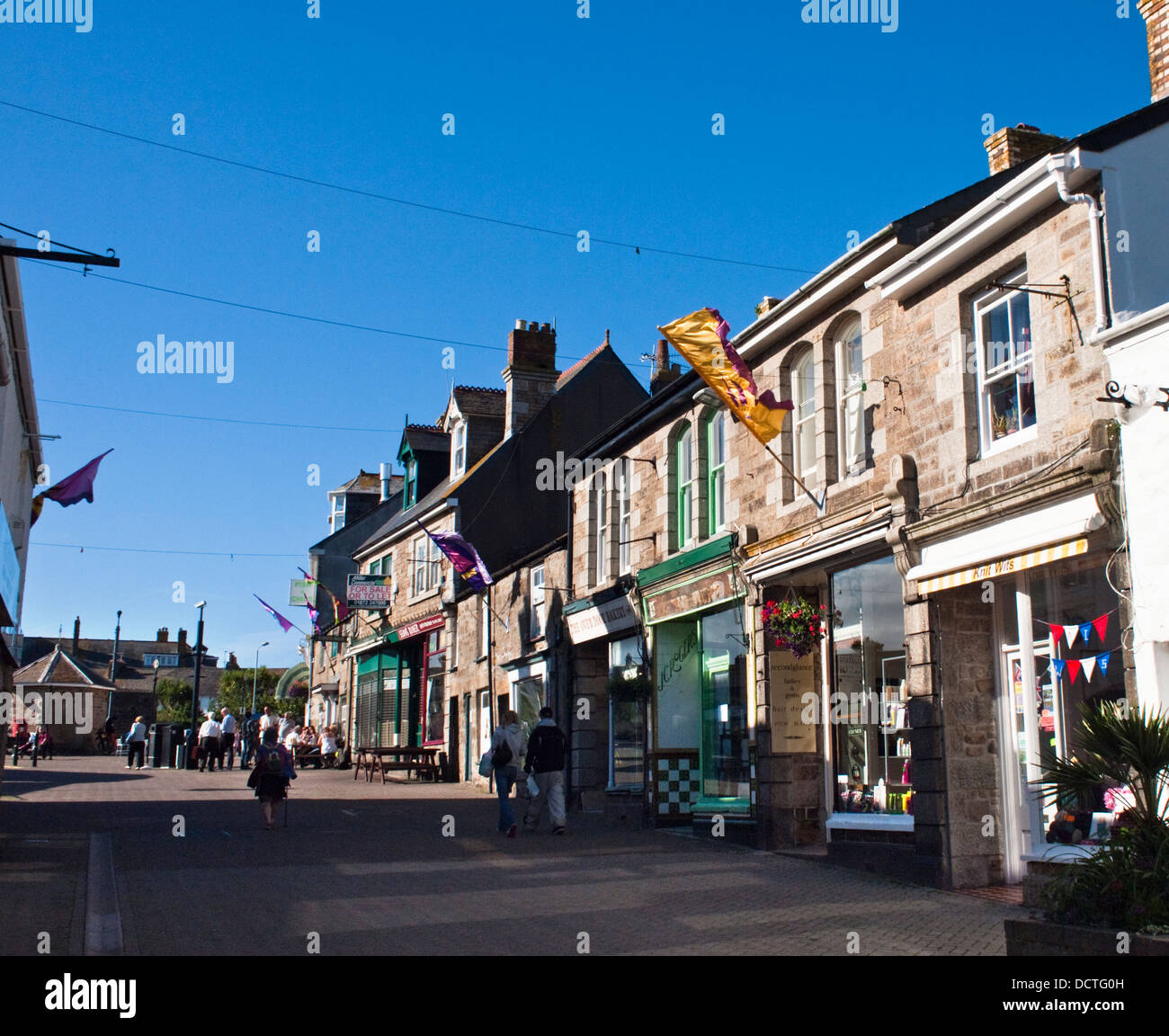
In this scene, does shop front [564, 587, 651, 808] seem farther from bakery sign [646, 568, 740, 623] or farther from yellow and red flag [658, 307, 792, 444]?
yellow and red flag [658, 307, 792, 444]

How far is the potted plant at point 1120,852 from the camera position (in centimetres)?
623

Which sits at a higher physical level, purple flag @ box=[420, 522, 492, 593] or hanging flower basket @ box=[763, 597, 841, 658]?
purple flag @ box=[420, 522, 492, 593]

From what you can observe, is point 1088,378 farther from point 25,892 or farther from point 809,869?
point 25,892

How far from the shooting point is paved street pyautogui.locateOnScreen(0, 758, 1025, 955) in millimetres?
8352

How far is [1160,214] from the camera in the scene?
32.4ft

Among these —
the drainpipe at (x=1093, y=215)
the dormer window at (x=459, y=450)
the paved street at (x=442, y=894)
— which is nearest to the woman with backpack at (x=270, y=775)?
the paved street at (x=442, y=894)

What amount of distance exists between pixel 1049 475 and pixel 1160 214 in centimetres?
235

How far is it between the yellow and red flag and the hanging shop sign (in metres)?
23.2

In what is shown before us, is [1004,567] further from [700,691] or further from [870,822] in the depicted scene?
[700,691]

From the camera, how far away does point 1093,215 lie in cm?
995

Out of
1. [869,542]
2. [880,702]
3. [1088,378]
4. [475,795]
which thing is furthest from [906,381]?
[475,795]

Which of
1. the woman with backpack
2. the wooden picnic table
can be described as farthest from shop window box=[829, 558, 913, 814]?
the wooden picnic table

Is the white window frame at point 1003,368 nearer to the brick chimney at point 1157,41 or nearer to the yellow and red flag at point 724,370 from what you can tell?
the yellow and red flag at point 724,370

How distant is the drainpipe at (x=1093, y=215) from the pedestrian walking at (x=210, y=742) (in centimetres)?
2600
